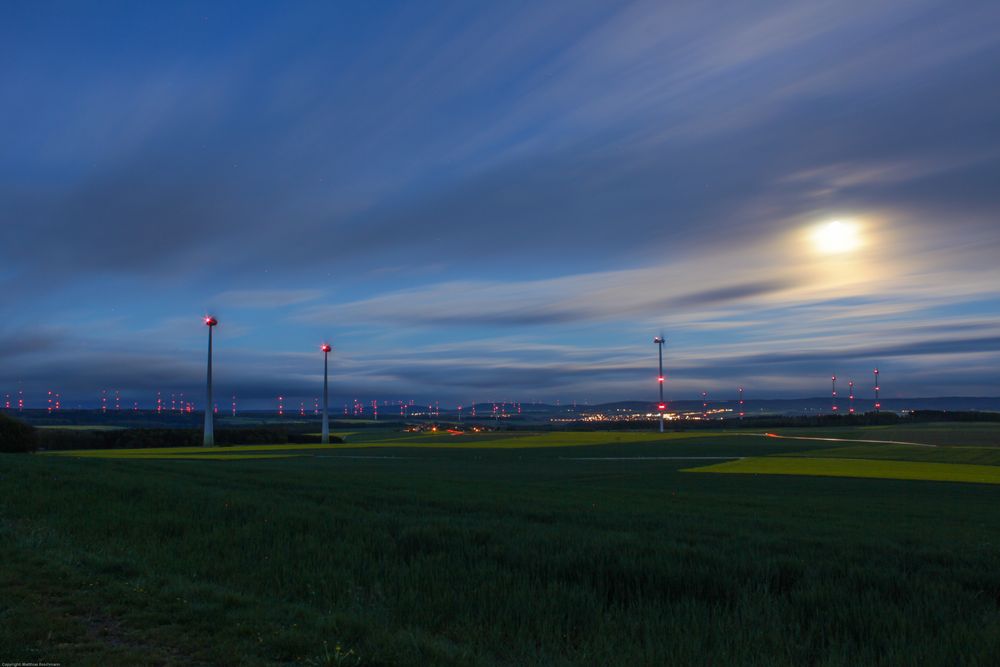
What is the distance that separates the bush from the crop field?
205ft

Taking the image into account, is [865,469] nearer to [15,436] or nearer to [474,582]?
[474,582]

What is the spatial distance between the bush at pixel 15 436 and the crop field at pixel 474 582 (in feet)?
205

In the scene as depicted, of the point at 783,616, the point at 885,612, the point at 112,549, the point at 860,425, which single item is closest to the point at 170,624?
the point at 112,549

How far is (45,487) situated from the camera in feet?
73.2

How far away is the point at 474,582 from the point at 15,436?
3182 inches

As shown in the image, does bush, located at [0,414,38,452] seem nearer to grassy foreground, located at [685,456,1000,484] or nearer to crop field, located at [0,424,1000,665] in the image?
crop field, located at [0,424,1000,665]

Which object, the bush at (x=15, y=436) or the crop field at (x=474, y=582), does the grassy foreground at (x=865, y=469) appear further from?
the bush at (x=15, y=436)

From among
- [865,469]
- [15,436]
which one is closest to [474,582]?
[865,469]

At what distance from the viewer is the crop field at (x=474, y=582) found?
25.5 feet

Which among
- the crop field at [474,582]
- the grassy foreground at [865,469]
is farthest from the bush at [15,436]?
the grassy foreground at [865,469]

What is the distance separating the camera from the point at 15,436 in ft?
242

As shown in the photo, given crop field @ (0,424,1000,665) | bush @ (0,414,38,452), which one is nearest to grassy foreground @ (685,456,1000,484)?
crop field @ (0,424,1000,665)

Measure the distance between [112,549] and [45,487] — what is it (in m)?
11.9

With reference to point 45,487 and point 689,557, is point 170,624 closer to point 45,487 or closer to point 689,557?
point 689,557
